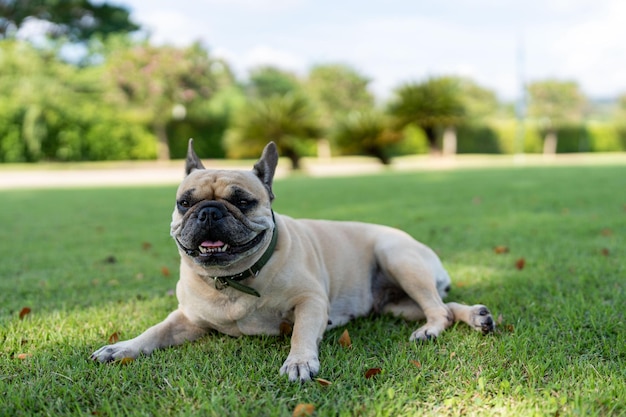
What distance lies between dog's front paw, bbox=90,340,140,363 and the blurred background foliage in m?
19.3

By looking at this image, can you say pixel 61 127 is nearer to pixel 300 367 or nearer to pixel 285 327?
pixel 285 327

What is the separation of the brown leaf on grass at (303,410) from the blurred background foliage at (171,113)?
20.0 meters

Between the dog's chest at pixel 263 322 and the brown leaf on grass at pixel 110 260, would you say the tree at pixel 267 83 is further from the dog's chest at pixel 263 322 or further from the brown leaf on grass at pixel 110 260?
the dog's chest at pixel 263 322

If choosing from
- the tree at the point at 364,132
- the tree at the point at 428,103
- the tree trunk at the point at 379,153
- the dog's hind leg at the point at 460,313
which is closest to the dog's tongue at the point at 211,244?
the dog's hind leg at the point at 460,313

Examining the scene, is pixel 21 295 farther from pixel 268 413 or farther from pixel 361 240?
pixel 268 413

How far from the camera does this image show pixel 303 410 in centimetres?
214

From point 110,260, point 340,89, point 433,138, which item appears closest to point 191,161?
point 110,260

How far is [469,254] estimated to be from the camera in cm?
536

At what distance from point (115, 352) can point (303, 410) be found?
114 centimetres

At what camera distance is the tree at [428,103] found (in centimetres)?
2523

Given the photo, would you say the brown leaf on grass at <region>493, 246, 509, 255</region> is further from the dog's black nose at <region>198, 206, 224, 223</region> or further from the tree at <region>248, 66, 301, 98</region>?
the tree at <region>248, 66, 301, 98</region>

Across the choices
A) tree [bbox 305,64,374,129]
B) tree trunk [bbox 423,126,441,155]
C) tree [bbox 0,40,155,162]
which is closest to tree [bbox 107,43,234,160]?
tree [bbox 0,40,155,162]

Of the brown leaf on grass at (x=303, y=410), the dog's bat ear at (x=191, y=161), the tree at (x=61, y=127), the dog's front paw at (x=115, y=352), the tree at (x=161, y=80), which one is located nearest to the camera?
the brown leaf on grass at (x=303, y=410)

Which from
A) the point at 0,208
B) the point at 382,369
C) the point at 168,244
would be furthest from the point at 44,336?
the point at 0,208
